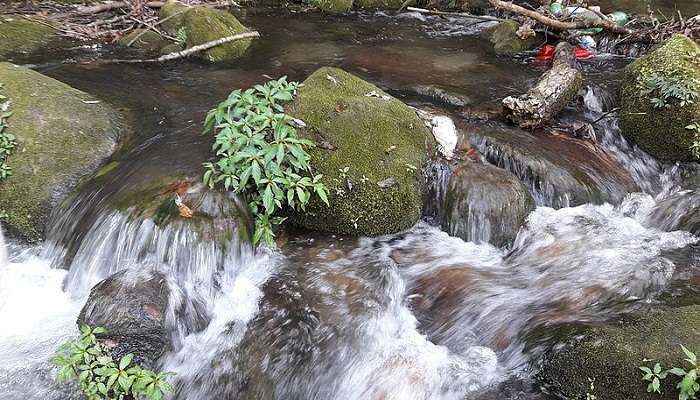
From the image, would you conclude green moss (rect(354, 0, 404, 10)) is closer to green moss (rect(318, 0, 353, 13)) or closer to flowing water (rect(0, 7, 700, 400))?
green moss (rect(318, 0, 353, 13))

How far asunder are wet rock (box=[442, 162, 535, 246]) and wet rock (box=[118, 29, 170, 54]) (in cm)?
527

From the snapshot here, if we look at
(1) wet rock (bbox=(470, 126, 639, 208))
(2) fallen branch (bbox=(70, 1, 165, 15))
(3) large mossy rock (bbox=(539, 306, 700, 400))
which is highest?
(2) fallen branch (bbox=(70, 1, 165, 15))

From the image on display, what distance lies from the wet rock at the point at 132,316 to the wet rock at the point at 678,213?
4.78 metres

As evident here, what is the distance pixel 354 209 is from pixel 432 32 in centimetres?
611

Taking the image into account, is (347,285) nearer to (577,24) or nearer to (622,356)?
(622,356)

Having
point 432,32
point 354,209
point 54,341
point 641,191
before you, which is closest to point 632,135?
point 641,191

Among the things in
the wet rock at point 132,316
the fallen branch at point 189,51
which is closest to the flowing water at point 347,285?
the wet rock at point 132,316

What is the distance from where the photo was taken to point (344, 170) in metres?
4.74

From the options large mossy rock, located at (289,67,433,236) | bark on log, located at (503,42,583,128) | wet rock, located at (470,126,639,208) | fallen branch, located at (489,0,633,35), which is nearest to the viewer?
large mossy rock, located at (289,67,433,236)

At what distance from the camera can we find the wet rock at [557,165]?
5551 mm

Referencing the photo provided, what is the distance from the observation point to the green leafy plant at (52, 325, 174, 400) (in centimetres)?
319

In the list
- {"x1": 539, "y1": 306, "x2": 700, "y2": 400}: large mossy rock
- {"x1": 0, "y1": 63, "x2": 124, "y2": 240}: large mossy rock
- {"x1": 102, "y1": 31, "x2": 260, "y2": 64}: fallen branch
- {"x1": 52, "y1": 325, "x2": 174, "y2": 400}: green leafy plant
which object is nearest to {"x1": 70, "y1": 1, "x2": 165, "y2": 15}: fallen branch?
{"x1": 102, "y1": 31, "x2": 260, "y2": 64}: fallen branch

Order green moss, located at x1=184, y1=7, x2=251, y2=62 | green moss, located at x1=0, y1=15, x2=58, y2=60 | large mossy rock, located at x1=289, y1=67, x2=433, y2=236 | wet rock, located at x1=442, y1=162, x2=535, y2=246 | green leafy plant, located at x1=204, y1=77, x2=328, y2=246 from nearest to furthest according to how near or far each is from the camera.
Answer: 1. green leafy plant, located at x1=204, y1=77, x2=328, y2=246
2. large mossy rock, located at x1=289, y1=67, x2=433, y2=236
3. wet rock, located at x1=442, y1=162, x2=535, y2=246
4. green moss, located at x1=0, y1=15, x2=58, y2=60
5. green moss, located at x1=184, y1=7, x2=251, y2=62

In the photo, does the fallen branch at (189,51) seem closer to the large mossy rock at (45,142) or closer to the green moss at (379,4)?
the large mossy rock at (45,142)
